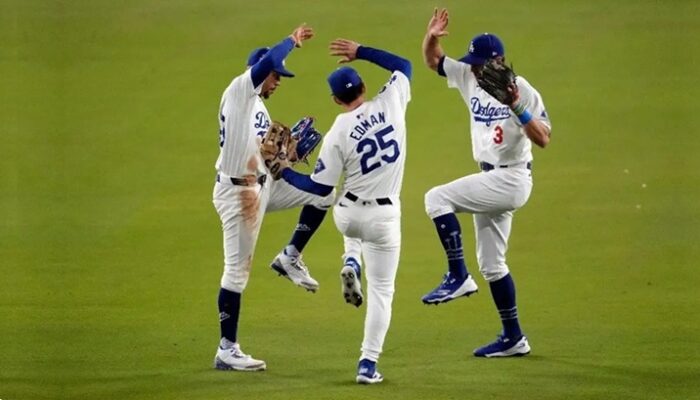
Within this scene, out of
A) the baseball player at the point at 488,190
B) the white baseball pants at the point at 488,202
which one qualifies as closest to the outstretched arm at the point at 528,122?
the baseball player at the point at 488,190

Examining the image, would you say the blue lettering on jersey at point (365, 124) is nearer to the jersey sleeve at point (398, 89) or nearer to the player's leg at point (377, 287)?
the jersey sleeve at point (398, 89)

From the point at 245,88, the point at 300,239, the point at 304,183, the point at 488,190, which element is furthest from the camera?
the point at 300,239

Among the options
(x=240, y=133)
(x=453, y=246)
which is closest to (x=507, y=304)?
(x=453, y=246)

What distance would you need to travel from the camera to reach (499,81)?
30.9 ft

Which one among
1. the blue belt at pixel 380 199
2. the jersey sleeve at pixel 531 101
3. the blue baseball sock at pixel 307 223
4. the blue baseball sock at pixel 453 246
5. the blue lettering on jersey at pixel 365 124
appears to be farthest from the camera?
the blue baseball sock at pixel 307 223

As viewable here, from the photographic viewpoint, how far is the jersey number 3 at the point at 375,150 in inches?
364

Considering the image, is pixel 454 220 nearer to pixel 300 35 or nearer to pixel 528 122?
pixel 528 122

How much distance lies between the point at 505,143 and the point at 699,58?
10845 mm

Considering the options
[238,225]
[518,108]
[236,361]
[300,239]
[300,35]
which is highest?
[300,35]

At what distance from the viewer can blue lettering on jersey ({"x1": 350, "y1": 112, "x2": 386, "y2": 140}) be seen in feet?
30.3

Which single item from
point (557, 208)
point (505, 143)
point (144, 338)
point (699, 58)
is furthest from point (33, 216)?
point (699, 58)

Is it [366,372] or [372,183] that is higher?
[372,183]

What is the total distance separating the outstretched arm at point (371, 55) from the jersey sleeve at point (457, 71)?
0.63m

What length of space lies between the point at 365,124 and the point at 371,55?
818 millimetres
